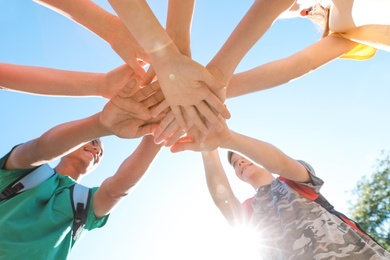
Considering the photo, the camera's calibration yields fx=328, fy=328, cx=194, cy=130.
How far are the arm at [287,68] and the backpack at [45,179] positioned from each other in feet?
4.67

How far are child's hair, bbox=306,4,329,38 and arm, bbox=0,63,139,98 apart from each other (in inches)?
59.2

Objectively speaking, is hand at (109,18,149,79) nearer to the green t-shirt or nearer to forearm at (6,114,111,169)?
forearm at (6,114,111,169)

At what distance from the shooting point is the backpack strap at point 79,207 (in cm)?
257

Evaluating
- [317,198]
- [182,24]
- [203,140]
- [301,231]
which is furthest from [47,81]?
[317,198]

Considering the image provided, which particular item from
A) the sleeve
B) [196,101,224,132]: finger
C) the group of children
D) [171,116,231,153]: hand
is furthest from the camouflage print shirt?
the sleeve

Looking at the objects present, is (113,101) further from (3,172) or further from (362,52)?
(362,52)

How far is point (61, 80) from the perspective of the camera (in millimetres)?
2340

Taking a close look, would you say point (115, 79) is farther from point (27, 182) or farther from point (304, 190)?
point (304, 190)

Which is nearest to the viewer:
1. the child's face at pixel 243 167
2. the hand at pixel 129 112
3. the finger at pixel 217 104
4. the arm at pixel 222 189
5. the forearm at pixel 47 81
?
the finger at pixel 217 104

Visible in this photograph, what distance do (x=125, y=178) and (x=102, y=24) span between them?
47.3 inches

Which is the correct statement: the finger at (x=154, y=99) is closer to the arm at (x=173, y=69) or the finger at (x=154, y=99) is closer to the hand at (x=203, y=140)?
the arm at (x=173, y=69)

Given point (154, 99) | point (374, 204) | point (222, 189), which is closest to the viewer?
point (154, 99)

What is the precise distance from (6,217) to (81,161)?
979 millimetres

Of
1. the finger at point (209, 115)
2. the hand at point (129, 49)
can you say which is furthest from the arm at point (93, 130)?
the finger at point (209, 115)
